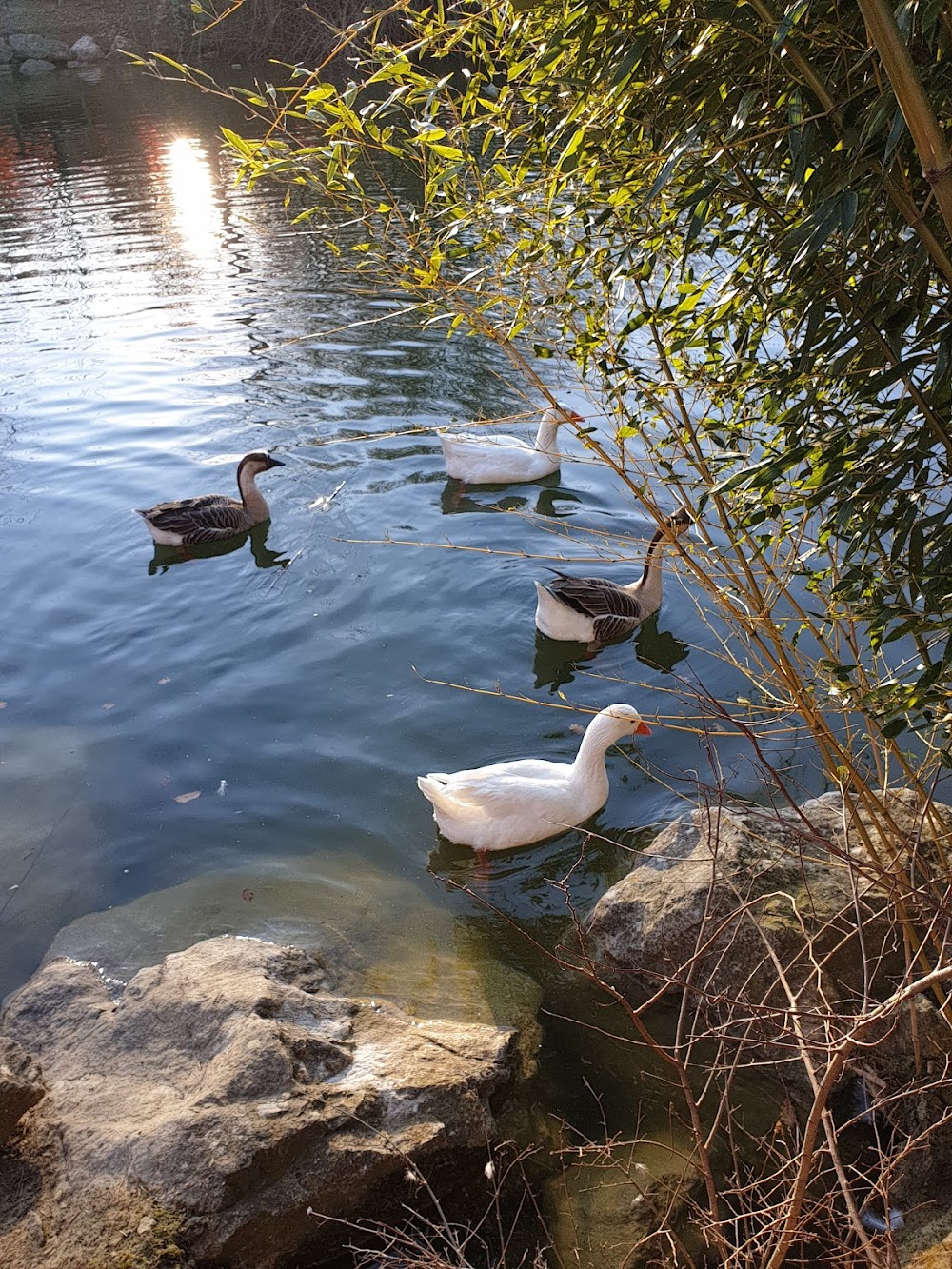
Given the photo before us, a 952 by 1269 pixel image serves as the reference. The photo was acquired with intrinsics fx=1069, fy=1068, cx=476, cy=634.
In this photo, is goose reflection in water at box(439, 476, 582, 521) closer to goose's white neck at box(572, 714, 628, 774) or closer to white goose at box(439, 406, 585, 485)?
white goose at box(439, 406, 585, 485)

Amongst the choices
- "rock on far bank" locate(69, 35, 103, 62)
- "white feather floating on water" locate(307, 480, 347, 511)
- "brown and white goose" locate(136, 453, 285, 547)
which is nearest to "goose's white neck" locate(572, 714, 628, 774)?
"brown and white goose" locate(136, 453, 285, 547)

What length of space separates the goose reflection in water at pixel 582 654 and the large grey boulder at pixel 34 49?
3693 centimetres

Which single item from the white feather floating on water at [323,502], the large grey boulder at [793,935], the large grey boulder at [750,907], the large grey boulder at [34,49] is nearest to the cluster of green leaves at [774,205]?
the large grey boulder at [793,935]

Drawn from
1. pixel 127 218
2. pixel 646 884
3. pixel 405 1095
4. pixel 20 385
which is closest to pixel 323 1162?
pixel 405 1095

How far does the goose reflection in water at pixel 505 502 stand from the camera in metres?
9.54

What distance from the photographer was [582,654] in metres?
7.68

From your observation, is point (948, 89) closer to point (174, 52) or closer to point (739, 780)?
point (739, 780)

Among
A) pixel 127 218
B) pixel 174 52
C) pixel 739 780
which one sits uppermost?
pixel 174 52

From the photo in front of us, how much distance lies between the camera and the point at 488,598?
8.23 meters

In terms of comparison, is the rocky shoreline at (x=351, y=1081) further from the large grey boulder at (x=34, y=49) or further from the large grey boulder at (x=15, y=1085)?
the large grey boulder at (x=34, y=49)

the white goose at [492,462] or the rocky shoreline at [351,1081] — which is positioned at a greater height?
the white goose at [492,462]

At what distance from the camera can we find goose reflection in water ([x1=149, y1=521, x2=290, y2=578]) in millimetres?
8984

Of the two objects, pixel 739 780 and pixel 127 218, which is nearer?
pixel 739 780

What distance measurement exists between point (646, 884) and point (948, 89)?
11.2 feet
